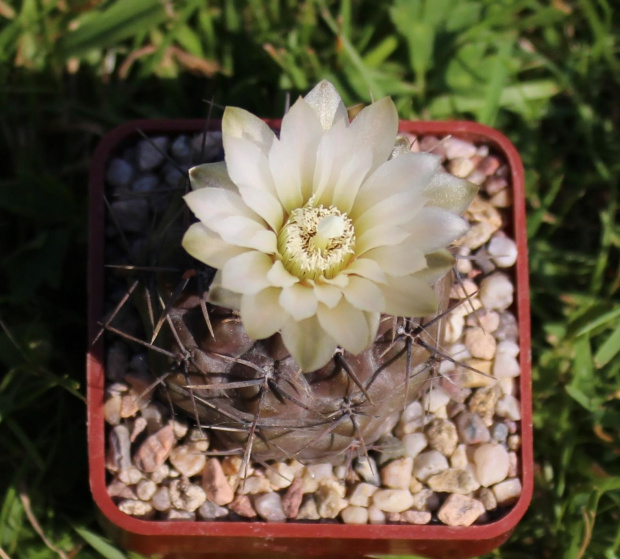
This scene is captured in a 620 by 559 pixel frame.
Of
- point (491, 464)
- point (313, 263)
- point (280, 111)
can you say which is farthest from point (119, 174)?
point (491, 464)

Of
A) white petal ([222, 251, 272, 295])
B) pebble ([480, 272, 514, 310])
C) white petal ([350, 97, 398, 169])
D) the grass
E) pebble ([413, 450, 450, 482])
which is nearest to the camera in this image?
white petal ([222, 251, 272, 295])

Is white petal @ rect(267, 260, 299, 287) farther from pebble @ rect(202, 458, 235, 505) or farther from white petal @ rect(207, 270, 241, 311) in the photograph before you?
pebble @ rect(202, 458, 235, 505)

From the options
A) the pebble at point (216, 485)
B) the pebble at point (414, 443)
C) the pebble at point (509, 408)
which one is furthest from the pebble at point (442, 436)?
the pebble at point (216, 485)

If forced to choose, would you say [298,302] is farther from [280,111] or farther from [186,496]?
[280,111]

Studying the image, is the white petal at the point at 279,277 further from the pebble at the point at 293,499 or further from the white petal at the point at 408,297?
the pebble at the point at 293,499

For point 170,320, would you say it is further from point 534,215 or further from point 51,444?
point 534,215

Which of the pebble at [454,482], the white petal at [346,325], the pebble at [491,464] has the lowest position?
the pebble at [454,482]

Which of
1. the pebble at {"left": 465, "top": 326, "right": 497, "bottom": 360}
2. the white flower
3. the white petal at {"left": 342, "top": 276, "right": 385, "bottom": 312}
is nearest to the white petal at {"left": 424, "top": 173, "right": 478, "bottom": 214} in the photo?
the white flower
